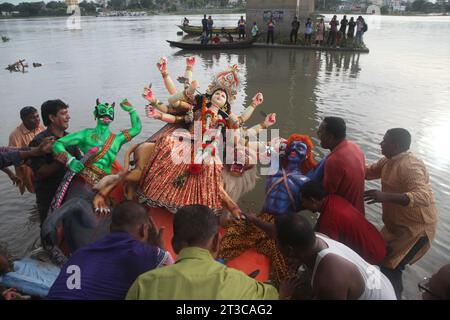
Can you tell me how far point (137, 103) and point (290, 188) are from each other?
25.1ft

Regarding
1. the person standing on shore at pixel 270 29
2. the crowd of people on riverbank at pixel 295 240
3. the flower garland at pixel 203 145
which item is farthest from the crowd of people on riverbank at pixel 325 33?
the crowd of people on riverbank at pixel 295 240

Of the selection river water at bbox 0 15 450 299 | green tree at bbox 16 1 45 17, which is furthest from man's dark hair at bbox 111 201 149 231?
green tree at bbox 16 1 45 17

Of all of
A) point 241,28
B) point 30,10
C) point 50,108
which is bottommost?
point 50,108

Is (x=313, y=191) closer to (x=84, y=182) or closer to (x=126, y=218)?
(x=126, y=218)

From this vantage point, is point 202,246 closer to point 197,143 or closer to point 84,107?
point 197,143

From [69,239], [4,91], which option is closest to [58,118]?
[69,239]

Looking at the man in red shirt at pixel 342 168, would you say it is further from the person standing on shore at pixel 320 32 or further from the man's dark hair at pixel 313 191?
the person standing on shore at pixel 320 32

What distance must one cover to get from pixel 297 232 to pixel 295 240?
0.06m

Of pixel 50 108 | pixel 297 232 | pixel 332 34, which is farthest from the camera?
pixel 332 34

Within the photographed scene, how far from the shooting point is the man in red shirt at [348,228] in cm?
Result: 302

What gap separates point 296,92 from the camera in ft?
36.4

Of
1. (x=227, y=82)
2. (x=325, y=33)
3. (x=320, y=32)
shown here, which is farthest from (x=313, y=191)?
(x=325, y=33)

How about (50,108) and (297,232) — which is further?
(50,108)

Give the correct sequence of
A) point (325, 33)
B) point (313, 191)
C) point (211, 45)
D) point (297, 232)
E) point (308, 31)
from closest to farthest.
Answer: point (297, 232) < point (313, 191) < point (211, 45) < point (308, 31) < point (325, 33)
